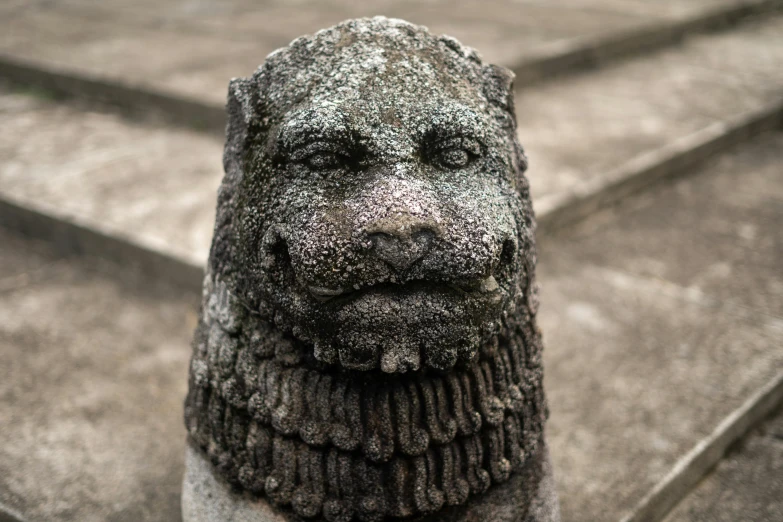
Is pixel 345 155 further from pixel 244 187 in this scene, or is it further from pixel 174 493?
pixel 174 493

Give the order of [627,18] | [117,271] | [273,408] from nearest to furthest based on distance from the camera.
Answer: [273,408] < [117,271] < [627,18]

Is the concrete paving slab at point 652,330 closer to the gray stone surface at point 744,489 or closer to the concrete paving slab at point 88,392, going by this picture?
the gray stone surface at point 744,489

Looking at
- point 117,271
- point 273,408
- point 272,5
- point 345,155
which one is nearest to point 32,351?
point 117,271

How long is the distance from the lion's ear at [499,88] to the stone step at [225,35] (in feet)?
8.58

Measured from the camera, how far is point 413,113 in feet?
4.55

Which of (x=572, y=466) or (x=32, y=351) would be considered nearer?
(x=572, y=466)

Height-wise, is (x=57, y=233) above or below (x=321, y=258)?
below

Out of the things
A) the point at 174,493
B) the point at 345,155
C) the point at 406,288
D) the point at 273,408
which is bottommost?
the point at 174,493

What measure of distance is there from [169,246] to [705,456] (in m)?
1.94

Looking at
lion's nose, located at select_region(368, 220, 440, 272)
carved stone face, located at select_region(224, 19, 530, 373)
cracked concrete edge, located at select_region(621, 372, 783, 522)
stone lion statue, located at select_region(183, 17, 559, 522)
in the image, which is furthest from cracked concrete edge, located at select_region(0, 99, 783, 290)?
lion's nose, located at select_region(368, 220, 440, 272)

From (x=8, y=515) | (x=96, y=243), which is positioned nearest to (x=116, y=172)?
(x=96, y=243)

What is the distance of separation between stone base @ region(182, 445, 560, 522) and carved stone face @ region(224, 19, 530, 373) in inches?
12.8

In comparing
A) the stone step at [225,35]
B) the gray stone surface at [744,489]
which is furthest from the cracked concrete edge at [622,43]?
the gray stone surface at [744,489]

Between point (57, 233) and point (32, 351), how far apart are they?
2.49 ft
